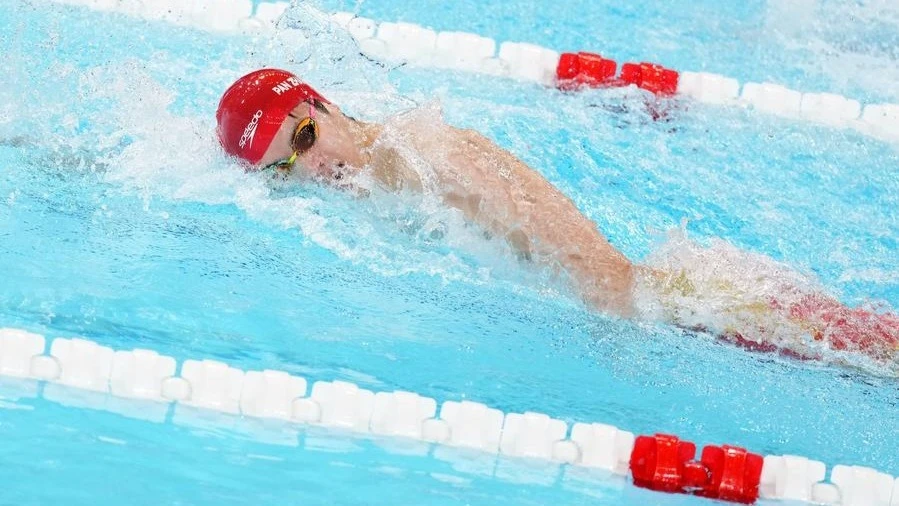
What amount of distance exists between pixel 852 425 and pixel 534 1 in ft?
11.8

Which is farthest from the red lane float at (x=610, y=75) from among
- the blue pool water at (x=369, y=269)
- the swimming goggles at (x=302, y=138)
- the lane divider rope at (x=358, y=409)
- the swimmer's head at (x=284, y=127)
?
the lane divider rope at (x=358, y=409)

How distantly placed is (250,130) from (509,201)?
2.32 ft

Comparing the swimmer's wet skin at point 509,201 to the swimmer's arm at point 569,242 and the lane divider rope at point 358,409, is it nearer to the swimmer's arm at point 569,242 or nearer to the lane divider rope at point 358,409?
the swimmer's arm at point 569,242

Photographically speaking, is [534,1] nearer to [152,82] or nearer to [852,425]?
[152,82]

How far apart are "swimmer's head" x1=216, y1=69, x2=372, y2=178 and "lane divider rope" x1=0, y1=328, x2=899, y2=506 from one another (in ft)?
2.19

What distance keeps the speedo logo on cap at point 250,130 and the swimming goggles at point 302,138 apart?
0.09 m

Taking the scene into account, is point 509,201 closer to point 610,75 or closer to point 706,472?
point 706,472

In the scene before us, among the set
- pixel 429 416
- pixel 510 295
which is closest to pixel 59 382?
pixel 429 416

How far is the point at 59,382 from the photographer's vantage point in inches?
105

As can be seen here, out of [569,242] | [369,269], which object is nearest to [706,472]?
[569,242]

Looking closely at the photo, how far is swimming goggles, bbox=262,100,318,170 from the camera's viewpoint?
121 inches

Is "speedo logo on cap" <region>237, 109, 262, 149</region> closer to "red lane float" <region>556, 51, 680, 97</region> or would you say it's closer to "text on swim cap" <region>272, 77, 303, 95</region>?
"text on swim cap" <region>272, 77, 303, 95</region>

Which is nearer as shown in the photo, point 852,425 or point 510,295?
point 852,425

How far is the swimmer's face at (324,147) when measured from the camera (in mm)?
3096
